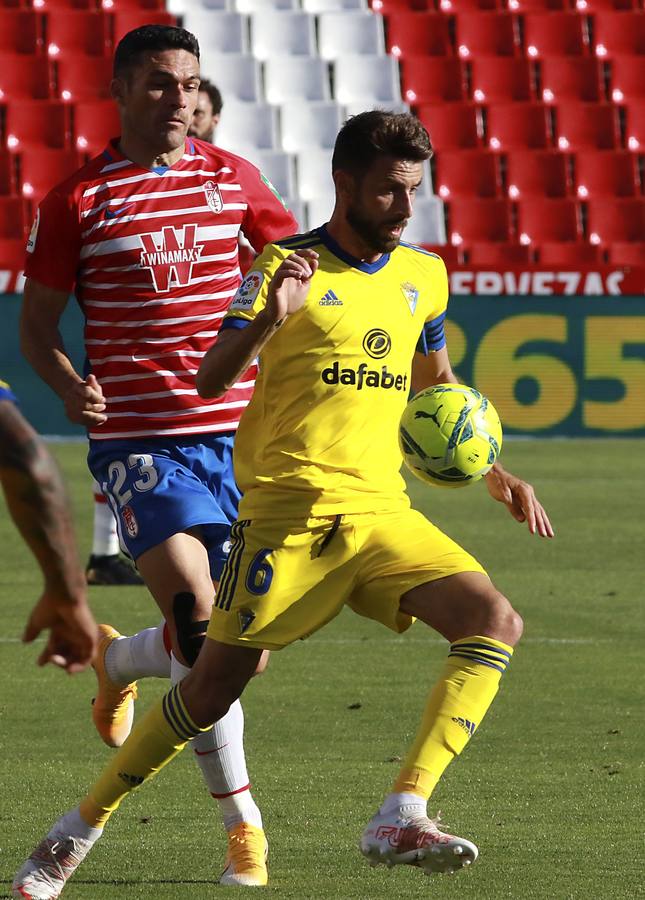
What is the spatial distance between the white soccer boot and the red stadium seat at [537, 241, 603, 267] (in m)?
15.7

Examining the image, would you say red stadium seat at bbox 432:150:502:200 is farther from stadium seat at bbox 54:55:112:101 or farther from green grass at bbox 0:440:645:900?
green grass at bbox 0:440:645:900

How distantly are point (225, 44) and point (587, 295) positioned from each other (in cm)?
682

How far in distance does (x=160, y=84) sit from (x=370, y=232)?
978 millimetres

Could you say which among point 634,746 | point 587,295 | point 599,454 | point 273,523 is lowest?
point 599,454

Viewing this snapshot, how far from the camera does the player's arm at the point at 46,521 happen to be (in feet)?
9.72

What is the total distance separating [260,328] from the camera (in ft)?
12.8

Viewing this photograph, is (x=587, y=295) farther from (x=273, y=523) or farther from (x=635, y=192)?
(x=273, y=523)

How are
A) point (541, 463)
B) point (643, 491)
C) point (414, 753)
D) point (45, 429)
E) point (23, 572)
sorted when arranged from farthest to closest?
1. point (45, 429)
2. point (541, 463)
3. point (643, 491)
4. point (23, 572)
5. point (414, 753)

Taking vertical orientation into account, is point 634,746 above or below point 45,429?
above

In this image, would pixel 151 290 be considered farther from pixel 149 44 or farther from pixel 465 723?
pixel 465 723

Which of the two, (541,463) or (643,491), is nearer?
(643,491)

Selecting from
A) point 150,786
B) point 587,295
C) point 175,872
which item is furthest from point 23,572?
point 587,295

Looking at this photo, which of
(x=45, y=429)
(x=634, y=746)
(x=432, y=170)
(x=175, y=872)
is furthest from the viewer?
(x=432, y=170)

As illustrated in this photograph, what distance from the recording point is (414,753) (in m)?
3.88
